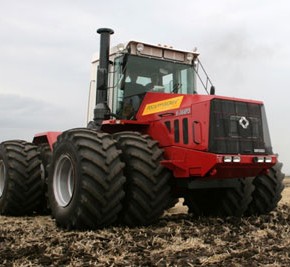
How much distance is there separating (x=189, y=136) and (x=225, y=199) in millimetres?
1566

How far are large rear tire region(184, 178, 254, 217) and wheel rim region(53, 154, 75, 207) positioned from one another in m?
2.03

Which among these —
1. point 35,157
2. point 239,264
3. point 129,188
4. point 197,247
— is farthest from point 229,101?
point 35,157

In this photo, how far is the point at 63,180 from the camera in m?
7.74

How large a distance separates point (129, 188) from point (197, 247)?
1.63m

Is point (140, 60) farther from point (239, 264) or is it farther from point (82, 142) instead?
point (239, 264)

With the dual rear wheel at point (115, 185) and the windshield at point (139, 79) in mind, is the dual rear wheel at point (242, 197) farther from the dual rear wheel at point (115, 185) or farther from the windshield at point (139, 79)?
the windshield at point (139, 79)

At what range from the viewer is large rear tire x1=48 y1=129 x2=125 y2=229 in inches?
261

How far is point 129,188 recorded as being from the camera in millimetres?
6902

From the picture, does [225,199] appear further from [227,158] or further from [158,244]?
[158,244]

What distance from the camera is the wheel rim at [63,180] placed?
7.56 m

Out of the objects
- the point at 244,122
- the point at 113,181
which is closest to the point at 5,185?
the point at 113,181

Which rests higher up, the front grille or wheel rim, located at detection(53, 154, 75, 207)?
the front grille

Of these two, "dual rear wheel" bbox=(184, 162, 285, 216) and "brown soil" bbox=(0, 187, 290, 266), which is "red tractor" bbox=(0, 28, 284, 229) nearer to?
"dual rear wheel" bbox=(184, 162, 285, 216)

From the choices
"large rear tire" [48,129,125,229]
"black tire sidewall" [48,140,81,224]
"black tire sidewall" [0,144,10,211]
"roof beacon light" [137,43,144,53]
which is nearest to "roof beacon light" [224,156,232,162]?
"large rear tire" [48,129,125,229]
